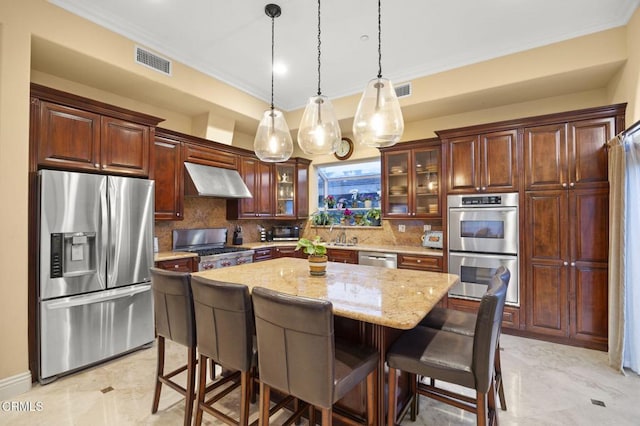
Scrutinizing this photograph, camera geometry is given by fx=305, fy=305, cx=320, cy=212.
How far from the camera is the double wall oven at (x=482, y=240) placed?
3.49m

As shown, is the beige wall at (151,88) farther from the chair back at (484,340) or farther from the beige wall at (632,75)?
the chair back at (484,340)

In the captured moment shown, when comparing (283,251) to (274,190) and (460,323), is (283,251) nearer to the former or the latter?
(274,190)

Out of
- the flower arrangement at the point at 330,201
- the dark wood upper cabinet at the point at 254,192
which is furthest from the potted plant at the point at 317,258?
the flower arrangement at the point at 330,201

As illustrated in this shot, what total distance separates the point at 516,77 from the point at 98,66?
4371 mm

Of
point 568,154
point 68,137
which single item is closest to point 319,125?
point 68,137

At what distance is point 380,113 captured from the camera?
7.42 feet

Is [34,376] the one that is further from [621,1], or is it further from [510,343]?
[621,1]

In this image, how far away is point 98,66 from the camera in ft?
9.91

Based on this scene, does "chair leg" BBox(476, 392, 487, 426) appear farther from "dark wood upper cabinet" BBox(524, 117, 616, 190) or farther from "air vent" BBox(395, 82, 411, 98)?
"air vent" BBox(395, 82, 411, 98)

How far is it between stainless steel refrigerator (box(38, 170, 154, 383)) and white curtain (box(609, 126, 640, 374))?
4.50 meters

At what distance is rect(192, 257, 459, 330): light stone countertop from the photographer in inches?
60.2

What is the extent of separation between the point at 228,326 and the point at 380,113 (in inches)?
69.6

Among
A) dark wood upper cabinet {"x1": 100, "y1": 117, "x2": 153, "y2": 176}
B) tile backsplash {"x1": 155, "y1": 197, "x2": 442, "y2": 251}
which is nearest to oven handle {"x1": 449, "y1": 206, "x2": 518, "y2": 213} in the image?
tile backsplash {"x1": 155, "y1": 197, "x2": 442, "y2": 251}

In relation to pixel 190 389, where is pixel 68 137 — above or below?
above
